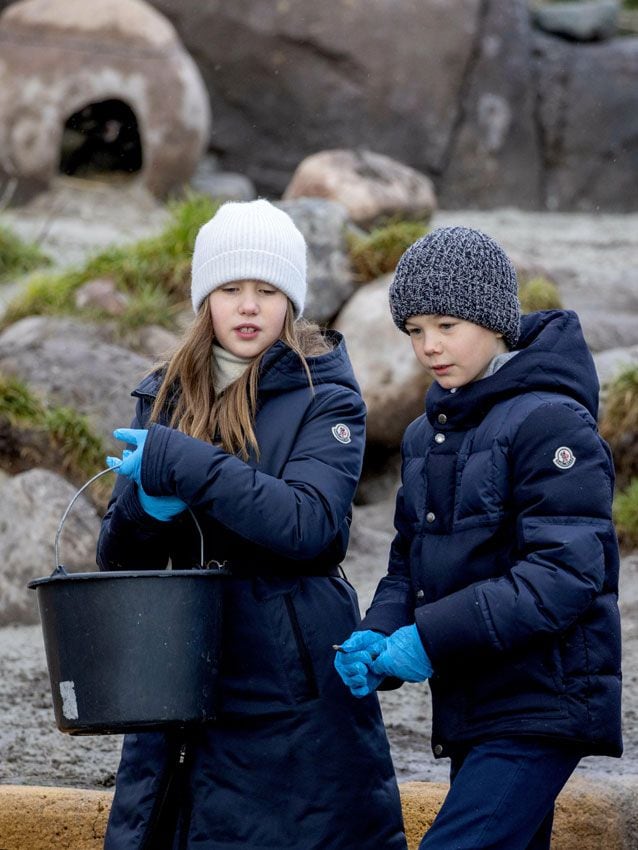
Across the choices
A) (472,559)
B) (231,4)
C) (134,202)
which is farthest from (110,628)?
(231,4)

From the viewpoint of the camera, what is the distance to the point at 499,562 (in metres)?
2.56

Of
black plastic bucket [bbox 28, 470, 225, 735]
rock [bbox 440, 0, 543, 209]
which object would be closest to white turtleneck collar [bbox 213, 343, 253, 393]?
black plastic bucket [bbox 28, 470, 225, 735]

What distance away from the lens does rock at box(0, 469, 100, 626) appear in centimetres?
534

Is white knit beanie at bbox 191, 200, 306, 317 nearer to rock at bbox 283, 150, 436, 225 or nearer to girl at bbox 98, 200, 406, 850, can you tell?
girl at bbox 98, 200, 406, 850

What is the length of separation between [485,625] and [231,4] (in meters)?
10.6

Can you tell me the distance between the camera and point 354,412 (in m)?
2.80

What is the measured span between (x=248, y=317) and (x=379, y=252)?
4.61 metres

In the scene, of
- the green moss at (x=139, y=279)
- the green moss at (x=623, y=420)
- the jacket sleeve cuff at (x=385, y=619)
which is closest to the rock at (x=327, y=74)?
the green moss at (x=139, y=279)

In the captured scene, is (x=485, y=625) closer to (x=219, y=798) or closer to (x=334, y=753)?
(x=334, y=753)

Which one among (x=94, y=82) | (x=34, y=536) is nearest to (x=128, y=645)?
(x=34, y=536)

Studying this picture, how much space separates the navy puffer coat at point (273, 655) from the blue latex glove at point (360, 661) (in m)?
0.12

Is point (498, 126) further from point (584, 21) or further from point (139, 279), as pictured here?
point (139, 279)

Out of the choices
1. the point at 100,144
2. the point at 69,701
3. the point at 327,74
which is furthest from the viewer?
the point at 327,74

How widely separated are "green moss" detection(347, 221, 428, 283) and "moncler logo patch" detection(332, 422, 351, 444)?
4660 mm
